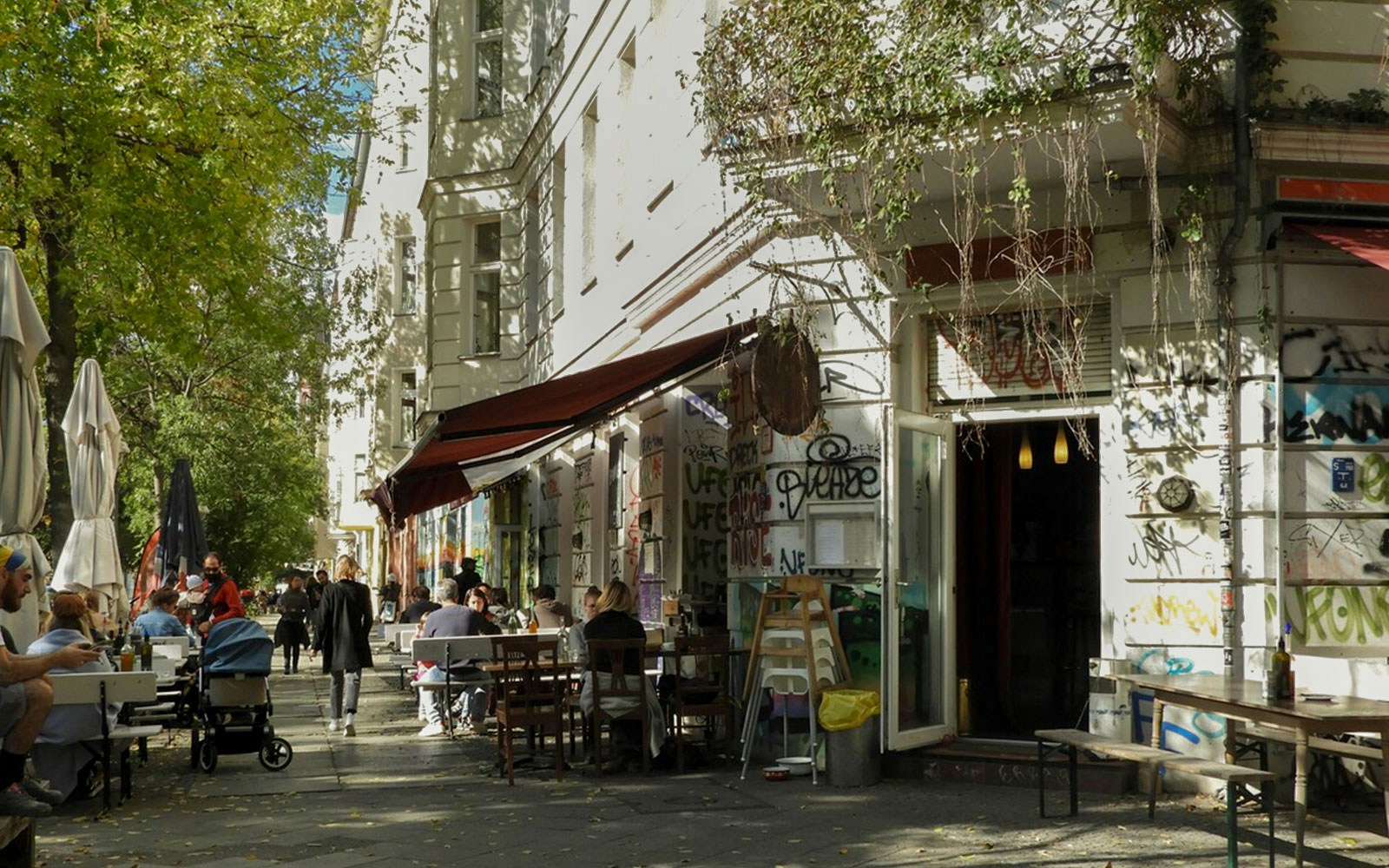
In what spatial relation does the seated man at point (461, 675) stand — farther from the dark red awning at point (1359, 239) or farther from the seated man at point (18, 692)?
the dark red awning at point (1359, 239)

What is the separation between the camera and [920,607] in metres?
11.5

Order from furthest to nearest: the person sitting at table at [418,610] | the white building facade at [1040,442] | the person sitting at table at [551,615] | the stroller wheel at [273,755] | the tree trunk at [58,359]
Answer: the person sitting at table at [418,610] < the tree trunk at [58,359] < the person sitting at table at [551,615] < the stroller wheel at [273,755] < the white building facade at [1040,442]

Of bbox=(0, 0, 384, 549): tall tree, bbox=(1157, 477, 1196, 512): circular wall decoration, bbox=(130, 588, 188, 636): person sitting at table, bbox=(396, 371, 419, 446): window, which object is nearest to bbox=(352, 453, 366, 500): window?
bbox=(396, 371, 419, 446): window

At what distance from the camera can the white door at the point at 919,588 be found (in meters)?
11.1

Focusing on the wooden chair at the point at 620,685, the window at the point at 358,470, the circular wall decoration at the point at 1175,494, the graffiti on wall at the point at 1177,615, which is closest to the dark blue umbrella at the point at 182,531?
the wooden chair at the point at 620,685

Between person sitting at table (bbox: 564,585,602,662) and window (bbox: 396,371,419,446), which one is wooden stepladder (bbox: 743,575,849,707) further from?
window (bbox: 396,371,419,446)

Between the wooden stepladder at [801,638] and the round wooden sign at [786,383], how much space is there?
3.72ft

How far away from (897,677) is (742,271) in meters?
3.60

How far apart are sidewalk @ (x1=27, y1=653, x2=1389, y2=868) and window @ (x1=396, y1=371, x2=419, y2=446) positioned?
953 inches

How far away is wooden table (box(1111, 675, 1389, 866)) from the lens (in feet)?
23.7

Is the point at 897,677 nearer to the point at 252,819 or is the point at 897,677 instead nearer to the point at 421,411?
the point at 252,819

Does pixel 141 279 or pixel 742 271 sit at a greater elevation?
pixel 141 279

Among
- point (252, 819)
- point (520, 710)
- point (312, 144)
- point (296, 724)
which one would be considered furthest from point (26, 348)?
point (312, 144)

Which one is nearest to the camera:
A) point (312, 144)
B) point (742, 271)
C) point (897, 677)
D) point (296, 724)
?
point (897, 677)
